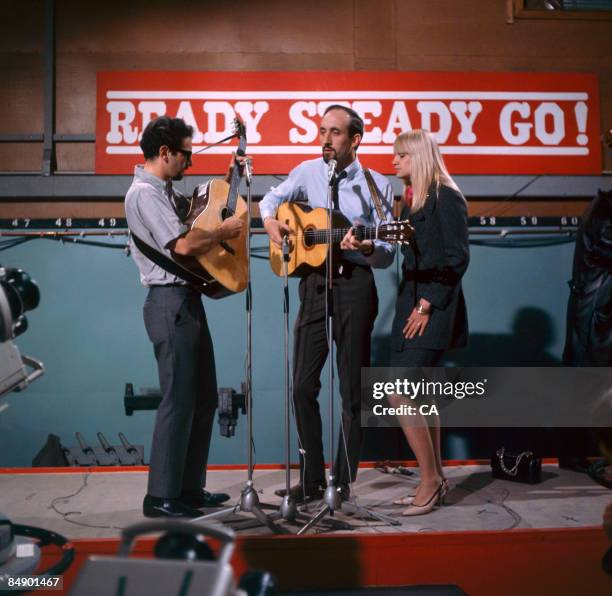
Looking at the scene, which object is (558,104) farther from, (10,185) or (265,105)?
(10,185)

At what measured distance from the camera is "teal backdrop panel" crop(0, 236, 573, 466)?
13.8ft

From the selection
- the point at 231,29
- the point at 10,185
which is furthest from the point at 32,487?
the point at 231,29

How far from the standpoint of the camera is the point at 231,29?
447 cm

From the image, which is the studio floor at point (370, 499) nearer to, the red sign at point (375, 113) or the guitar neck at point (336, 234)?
the guitar neck at point (336, 234)

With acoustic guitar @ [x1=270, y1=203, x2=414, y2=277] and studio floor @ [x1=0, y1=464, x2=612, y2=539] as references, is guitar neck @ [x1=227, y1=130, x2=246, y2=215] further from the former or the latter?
studio floor @ [x1=0, y1=464, x2=612, y2=539]

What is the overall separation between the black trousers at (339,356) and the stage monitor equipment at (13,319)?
138 centimetres

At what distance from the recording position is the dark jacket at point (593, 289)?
3.27 meters

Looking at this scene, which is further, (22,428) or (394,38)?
(394,38)

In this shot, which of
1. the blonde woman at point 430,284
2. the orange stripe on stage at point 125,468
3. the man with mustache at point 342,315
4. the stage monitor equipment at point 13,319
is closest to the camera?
the stage monitor equipment at point 13,319

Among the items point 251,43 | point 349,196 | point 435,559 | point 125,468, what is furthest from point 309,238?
point 251,43

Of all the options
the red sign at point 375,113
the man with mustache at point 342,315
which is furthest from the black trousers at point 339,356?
the red sign at point 375,113

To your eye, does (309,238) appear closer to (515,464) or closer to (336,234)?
(336,234)

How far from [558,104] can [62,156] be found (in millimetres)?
3552

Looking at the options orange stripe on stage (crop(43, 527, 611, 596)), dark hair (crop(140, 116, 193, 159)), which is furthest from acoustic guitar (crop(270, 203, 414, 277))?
orange stripe on stage (crop(43, 527, 611, 596))
